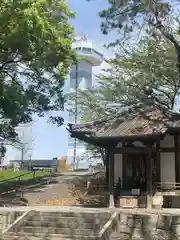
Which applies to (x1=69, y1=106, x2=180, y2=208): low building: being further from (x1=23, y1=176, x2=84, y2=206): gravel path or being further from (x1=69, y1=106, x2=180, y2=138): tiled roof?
(x1=23, y1=176, x2=84, y2=206): gravel path

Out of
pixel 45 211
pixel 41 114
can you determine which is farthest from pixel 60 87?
pixel 45 211

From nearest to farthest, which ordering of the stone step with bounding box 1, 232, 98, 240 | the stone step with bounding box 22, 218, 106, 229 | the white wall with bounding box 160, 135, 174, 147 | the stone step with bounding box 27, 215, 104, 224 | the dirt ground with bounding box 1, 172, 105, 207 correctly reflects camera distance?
the stone step with bounding box 1, 232, 98, 240
the stone step with bounding box 22, 218, 106, 229
the stone step with bounding box 27, 215, 104, 224
the white wall with bounding box 160, 135, 174, 147
the dirt ground with bounding box 1, 172, 105, 207

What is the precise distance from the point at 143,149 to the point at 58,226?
18.7 ft

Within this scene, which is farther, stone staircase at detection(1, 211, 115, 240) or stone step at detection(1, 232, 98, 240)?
stone staircase at detection(1, 211, 115, 240)

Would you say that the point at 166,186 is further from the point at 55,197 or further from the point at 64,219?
the point at 55,197

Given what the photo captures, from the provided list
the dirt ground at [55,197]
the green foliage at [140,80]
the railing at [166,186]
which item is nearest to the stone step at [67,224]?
the dirt ground at [55,197]

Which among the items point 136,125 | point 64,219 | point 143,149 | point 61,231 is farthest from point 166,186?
point 61,231

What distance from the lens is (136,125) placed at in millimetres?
19594

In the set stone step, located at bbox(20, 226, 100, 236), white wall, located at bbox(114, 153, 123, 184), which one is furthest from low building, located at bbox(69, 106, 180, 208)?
stone step, located at bbox(20, 226, 100, 236)

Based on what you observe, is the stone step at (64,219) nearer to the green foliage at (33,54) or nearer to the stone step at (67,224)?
the stone step at (67,224)

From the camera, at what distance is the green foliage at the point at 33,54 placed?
19.2 m

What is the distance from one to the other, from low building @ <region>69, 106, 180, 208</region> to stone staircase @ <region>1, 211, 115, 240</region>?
3138 mm

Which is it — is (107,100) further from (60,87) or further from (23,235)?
(23,235)

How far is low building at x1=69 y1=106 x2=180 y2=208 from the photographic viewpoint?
18.6 meters
